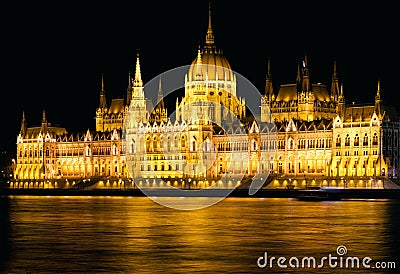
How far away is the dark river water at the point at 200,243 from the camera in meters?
35.2

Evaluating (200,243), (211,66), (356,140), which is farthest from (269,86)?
(200,243)

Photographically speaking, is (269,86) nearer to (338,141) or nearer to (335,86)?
(335,86)

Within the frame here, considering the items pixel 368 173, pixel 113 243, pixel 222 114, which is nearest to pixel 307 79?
pixel 222 114

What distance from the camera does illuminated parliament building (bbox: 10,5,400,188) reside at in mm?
117606

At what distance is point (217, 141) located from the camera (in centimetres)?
13538

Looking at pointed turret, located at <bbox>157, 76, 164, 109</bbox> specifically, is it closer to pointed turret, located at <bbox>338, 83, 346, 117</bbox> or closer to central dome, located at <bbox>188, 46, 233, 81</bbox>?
central dome, located at <bbox>188, 46, 233, 81</bbox>

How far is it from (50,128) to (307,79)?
151ft

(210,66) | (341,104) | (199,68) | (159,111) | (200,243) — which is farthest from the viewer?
(159,111)

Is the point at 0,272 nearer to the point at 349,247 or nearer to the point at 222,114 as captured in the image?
the point at 349,247
